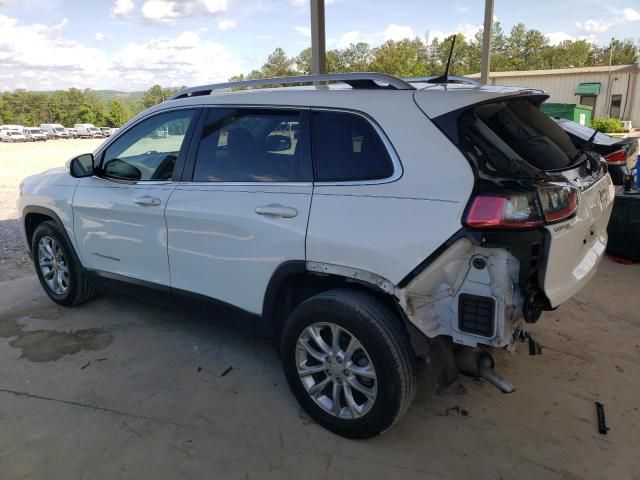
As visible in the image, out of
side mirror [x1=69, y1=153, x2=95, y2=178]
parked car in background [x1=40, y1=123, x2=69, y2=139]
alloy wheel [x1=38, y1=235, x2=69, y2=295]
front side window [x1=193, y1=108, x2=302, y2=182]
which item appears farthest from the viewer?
parked car in background [x1=40, y1=123, x2=69, y2=139]

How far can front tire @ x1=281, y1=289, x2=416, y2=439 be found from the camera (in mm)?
2523

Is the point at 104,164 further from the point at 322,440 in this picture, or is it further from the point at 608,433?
the point at 608,433

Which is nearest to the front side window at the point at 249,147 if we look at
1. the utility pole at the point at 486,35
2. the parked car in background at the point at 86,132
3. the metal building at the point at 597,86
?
the utility pole at the point at 486,35

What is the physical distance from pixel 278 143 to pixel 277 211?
18.3 inches

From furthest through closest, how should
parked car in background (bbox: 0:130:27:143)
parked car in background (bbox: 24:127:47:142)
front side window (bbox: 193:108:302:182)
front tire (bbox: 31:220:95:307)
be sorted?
parked car in background (bbox: 24:127:47:142) → parked car in background (bbox: 0:130:27:143) → front tire (bbox: 31:220:95:307) → front side window (bbox: 193:108:302:182)

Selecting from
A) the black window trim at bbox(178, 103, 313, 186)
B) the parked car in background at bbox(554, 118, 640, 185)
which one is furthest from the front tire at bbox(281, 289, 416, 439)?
the parked car in background at bbox(554, 118, 640, 185)

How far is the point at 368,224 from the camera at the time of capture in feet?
→ 8.30

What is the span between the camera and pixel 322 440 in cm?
282

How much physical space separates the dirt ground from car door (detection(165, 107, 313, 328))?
24.3 inches

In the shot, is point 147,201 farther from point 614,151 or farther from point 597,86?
point 597,86

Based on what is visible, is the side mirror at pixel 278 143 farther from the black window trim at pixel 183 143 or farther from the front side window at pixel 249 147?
the black window trim at pixel 183 143

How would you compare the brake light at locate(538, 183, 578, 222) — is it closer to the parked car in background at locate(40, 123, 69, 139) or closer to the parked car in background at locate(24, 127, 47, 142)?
the parked car in background at locate(24, 127, 47, 142)

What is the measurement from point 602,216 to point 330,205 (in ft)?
5.37

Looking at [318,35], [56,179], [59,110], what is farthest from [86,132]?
[56,179]
